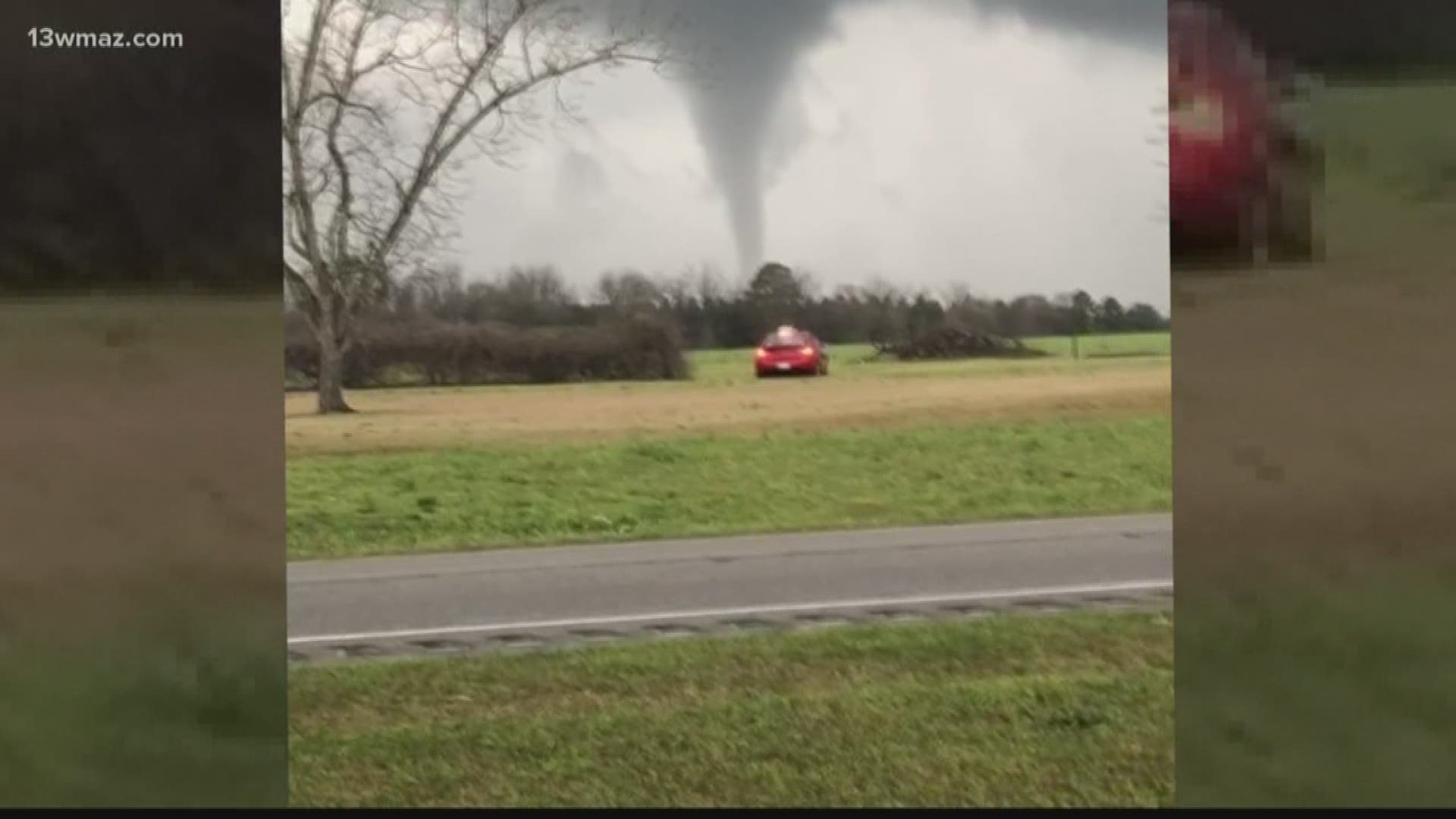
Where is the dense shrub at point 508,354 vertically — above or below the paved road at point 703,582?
above

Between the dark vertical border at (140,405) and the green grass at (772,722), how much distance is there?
0.93 feet

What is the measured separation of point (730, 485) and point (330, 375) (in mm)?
1053

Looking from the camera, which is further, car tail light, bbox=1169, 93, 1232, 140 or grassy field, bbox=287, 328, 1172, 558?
grassy field, bbox=287, 328, 1172, 558

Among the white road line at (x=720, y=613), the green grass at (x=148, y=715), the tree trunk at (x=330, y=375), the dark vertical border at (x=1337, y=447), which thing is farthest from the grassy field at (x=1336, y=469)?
the green grass at (x=148, y=715)

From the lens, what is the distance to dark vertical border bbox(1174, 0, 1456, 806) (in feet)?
10.1

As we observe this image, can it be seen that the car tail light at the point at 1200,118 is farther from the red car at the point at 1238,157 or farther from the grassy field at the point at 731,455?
the grassy field at the point at 731,455

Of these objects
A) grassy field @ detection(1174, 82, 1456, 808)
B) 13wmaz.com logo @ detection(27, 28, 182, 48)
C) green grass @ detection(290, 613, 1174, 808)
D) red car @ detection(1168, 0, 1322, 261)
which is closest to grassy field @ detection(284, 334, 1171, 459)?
grassy field @ detection(1174, 82, 1456, 808)

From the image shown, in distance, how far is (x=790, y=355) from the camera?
3242 mm

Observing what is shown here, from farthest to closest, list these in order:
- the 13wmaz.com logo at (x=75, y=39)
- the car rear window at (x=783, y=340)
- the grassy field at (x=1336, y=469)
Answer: the car rear window at (x=783, y=340)
the grassy field at (x=1336, y=469)
the 13wmaz.com logo at (x=75, y=39)

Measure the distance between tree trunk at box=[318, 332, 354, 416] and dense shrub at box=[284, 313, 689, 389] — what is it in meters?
0.02

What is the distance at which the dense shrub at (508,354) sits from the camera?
3.22 m

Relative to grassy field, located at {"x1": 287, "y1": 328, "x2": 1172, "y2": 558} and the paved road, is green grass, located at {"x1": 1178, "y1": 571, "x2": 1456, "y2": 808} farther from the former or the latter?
grassy field, located at {"x1": 287, "y1": 328, "x2": 1172, "y2": 558}

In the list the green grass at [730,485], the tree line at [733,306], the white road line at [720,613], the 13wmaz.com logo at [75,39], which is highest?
the 13wmaz.com logo at [75,39]

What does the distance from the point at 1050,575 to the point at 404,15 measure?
2176mm
